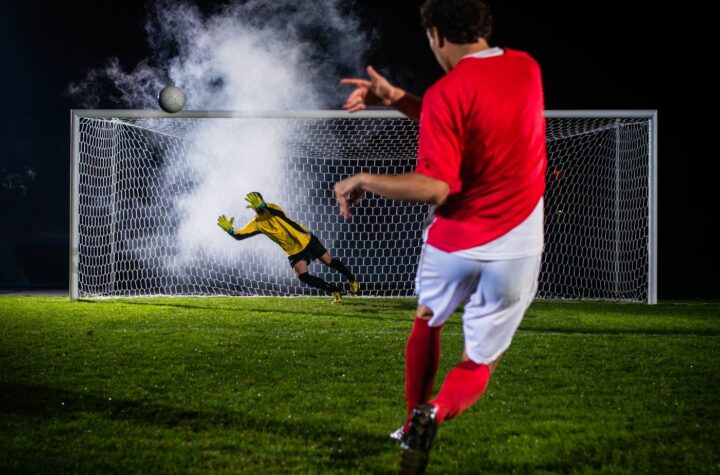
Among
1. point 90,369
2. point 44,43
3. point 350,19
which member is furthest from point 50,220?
point 90,369

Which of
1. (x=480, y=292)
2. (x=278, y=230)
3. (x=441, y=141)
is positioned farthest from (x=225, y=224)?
(x=441, y=141)

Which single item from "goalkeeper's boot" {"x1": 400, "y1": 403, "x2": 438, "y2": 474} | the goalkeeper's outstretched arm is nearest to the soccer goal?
the goalkeeper's outstretched arm

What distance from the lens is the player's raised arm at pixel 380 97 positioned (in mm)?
2502

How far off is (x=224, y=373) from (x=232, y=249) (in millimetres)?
8851

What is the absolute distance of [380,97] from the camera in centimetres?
255

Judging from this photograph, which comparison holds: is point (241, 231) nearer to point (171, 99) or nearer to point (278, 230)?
point (278, 230)

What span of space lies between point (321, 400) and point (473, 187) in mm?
1994

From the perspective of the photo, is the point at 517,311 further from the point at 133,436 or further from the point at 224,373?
the point at 224,373

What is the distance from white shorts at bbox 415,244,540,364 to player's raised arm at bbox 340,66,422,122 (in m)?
0.70

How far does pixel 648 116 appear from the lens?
931 centimetres

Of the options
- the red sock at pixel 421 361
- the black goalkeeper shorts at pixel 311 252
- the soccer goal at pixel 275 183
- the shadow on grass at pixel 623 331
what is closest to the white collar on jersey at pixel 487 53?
the red sock at pixel 421 361

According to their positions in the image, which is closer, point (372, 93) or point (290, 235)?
point (372, 93)

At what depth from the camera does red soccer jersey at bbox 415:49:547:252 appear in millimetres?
1936

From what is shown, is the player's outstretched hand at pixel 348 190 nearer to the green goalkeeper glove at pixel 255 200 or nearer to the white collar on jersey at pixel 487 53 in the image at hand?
the white collar on jersey at pixel 487 53
